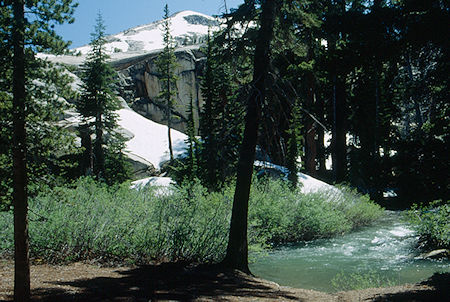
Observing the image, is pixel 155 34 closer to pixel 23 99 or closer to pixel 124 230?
pixel 124 230

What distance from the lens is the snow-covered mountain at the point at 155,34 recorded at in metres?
85.4

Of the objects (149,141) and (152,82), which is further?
(152,82)

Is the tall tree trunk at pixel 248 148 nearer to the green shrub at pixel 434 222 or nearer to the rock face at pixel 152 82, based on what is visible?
the green shrub at pixel 434 222

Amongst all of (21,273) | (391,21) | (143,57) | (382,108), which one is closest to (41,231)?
(21,273)

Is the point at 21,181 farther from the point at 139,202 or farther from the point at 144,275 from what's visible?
the point at 139,202

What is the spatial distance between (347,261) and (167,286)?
8495 millimetres

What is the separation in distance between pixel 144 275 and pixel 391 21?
24.4 feet

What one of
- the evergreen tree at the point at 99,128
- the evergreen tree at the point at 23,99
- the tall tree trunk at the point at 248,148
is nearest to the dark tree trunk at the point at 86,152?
the evergreen tree at the point at 99,128

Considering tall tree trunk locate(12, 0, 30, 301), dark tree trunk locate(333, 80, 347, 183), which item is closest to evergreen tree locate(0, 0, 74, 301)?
tall tree trunk locate(12, 0, 30, 301)

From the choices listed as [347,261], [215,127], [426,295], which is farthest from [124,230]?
[215,127]

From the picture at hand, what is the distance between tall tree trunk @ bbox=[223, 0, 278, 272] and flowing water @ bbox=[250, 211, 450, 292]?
8.28 feet

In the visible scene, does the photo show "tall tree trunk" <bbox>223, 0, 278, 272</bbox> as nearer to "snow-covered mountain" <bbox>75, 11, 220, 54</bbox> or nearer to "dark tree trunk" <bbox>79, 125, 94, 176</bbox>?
"dark tree trunk" <bbox>79, 125, 94, 176</bbox>

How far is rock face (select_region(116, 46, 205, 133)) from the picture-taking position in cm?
4588

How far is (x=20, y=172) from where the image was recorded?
5059 millimetres
